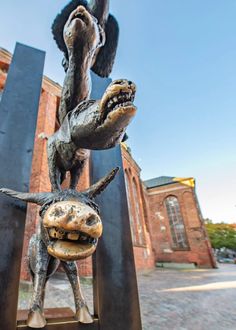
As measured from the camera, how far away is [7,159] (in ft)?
2.32

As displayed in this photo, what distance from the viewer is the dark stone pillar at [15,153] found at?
1.81ft

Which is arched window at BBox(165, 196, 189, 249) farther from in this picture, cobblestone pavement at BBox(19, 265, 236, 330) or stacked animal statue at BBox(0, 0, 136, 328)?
stacked animal statue at BBox(0, 0, 136, 328)

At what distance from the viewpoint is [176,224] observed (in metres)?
15.2

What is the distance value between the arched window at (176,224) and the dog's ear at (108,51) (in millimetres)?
15808

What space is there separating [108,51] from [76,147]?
0.51 metres

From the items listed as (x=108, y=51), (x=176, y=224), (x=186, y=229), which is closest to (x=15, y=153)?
(x=108, y=51)

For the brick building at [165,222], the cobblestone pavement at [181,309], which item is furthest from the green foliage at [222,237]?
the cobblestone pavement at [181,309]

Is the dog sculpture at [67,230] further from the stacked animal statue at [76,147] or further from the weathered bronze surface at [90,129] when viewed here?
the weathered bronze surface at [90,129]

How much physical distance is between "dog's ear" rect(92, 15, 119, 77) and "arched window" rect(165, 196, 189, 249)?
15808 millimetres

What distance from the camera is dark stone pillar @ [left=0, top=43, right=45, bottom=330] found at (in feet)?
1.81

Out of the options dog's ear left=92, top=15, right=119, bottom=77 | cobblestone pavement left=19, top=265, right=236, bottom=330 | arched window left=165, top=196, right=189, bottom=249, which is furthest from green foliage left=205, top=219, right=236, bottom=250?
dog's ear left=92, top=15, right=119, bottom=77

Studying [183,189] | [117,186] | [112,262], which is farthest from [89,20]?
[183,189]

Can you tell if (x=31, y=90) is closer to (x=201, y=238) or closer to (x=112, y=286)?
(x=112, y=286)

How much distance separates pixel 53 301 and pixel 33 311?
324cm
